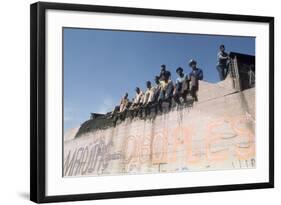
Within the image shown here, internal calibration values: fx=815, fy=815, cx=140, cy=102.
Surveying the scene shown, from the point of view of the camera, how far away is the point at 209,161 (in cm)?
268

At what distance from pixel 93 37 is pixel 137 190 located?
19.5 inches

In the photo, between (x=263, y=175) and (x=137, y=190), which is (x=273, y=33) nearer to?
(x=263, y=175)

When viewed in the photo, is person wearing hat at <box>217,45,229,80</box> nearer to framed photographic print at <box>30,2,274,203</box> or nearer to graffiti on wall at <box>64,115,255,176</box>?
framed photographic print at <box>30,2,274,203</box>

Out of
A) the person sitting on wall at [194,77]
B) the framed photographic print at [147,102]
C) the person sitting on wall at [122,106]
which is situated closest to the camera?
the framed photographic print at [147,102]

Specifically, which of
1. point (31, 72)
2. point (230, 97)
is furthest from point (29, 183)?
point (230, 97)

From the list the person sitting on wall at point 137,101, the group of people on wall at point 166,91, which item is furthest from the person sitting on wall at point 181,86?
the person sitting on wall at point 137,101

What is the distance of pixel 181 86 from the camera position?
2.63 metres

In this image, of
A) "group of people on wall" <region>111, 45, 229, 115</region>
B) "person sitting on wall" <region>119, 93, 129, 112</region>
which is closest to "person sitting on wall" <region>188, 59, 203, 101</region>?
"group of people on wall" <region>111, 45, 229, 115</region>

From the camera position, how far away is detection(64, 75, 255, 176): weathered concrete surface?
2502 mm

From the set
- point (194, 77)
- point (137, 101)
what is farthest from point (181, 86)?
point (137, 101)

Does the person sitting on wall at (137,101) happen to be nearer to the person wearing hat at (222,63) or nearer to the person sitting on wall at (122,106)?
the person sitting on wall at (122,106)

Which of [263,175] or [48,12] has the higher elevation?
[48,12]

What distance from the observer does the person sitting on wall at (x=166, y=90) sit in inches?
102

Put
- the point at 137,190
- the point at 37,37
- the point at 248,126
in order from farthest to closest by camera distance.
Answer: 1. the point at 248,126
2. the point at 137,190
3. the point at 37,37
